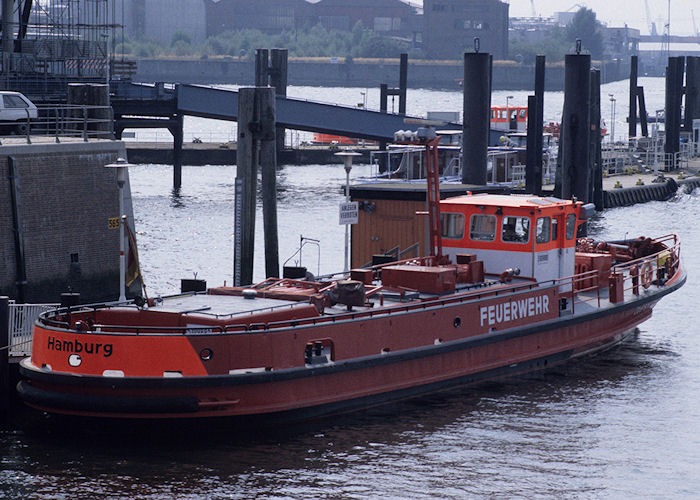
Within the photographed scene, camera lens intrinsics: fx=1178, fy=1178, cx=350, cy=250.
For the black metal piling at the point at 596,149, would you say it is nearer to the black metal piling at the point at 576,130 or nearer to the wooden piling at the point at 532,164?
the wooden piling at the point at 532,164

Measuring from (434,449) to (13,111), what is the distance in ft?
62.2

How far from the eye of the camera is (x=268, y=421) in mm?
20453

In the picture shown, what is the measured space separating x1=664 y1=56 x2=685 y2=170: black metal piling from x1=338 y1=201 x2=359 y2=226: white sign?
147 feet

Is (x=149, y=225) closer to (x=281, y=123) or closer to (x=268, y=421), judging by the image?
(x=281, y=123)

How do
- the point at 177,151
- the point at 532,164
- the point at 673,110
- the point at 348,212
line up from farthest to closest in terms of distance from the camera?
the point at 673,110
the point at 177,151
the point at 532,164
the point at 348,212

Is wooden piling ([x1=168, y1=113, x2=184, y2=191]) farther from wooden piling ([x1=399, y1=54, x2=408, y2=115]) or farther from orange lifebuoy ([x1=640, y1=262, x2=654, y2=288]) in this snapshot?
orange lifebuoy ([x1=640, y1=262, x2=654, y2=288])

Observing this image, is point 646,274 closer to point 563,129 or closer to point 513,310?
point 513,310

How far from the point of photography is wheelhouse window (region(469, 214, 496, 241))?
84.1 feet

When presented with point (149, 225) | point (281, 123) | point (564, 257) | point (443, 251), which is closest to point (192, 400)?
point (443, 251)

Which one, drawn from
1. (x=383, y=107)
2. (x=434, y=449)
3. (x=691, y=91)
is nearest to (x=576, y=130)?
(x=434, y=449)

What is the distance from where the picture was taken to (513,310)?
24.7 m

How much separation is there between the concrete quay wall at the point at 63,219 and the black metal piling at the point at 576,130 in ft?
55.1

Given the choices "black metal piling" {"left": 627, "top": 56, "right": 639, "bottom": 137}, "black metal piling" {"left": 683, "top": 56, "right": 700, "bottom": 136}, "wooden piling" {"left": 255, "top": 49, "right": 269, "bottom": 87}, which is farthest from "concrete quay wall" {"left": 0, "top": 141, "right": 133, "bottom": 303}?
"black metal piling" {"left": 627, "top": 56, "right": 639, "bottom": 137}

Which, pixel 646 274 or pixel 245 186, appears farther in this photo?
pixel 646 274
